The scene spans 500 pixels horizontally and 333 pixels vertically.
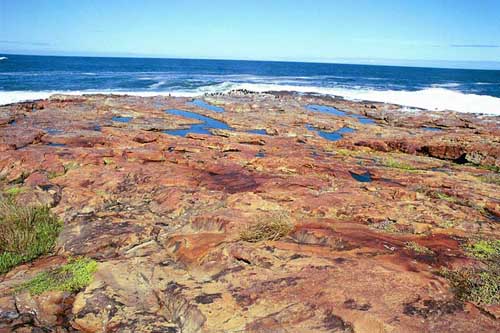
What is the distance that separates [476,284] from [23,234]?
7700 mm

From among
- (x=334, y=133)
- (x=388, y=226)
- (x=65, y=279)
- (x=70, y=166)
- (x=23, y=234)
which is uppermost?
(x=334, y=133)

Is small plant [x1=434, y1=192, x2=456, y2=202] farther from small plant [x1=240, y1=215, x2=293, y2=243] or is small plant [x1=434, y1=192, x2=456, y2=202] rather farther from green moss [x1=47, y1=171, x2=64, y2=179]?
green moss [x1=47, y1=171, x2=64, y2=179]

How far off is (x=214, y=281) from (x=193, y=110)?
22.5 meters

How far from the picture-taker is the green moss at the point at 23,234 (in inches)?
265

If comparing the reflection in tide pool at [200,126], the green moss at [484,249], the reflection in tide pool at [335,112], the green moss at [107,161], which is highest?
the reflection in tide pool at [335,112]

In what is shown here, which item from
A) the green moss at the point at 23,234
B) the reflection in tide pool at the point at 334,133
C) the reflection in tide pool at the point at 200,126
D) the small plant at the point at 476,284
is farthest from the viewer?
the reflection in tide pool at the point at 334,133

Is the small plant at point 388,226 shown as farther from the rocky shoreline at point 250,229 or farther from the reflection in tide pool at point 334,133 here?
the reflection in tide pool at point 334,133

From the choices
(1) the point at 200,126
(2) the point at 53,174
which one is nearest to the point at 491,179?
(2) the point at 53,174

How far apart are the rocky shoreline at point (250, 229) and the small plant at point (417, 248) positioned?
2cm

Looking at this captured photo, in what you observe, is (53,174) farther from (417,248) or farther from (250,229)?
(417,248)

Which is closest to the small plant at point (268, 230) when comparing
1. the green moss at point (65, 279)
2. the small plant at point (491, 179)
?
the green moss at point (65, 279)

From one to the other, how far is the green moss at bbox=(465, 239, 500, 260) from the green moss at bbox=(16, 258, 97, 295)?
6.26 metres

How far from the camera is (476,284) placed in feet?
16.4

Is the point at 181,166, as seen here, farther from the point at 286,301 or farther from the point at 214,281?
the point at 286,301
